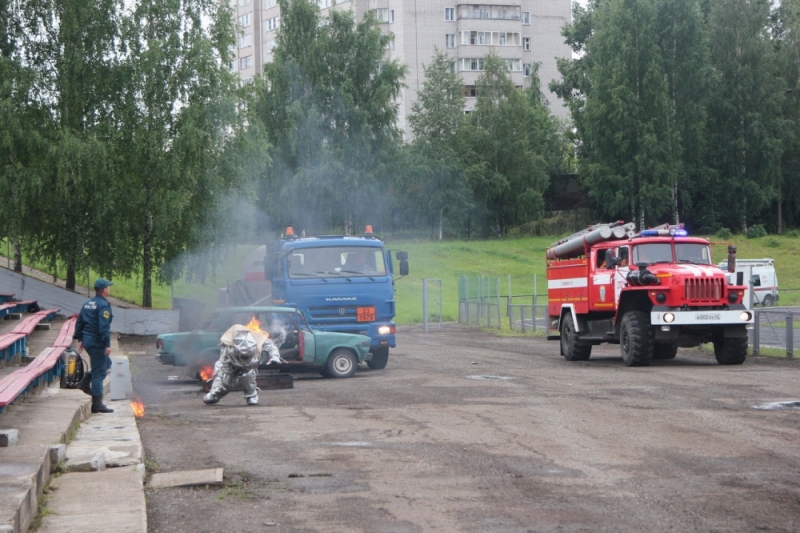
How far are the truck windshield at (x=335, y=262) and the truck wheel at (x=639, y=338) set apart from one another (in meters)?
5.12

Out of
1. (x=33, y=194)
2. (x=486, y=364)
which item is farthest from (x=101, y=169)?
(x=486, y=364)

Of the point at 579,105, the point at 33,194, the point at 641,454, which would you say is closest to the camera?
the point at 641,454

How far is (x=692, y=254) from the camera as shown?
71.0 ft

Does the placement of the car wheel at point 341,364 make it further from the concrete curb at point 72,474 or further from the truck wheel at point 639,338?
the concrete curb at point 72,474

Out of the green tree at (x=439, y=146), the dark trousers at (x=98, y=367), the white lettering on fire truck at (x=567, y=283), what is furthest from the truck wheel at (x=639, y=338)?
the green tree at (x=439, y=146)

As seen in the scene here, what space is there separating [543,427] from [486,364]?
412 inches

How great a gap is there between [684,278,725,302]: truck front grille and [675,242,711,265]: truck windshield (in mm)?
996

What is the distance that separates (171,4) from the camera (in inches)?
1395

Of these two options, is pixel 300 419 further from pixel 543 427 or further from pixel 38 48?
pixel 38 48

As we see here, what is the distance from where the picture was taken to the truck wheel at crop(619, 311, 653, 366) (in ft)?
67.1

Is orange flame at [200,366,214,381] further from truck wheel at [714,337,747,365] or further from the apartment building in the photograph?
the apartment building

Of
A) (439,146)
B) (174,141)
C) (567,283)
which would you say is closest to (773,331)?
(567,283)

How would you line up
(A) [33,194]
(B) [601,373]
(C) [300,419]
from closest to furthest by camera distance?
1. (C) [300,419]
2. (B) [601,373]
3. (A) [33,194]

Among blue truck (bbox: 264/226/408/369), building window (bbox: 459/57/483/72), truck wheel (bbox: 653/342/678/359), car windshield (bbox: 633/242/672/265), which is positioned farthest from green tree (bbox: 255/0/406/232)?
car windshield (bbox: 633/242/672/265)
